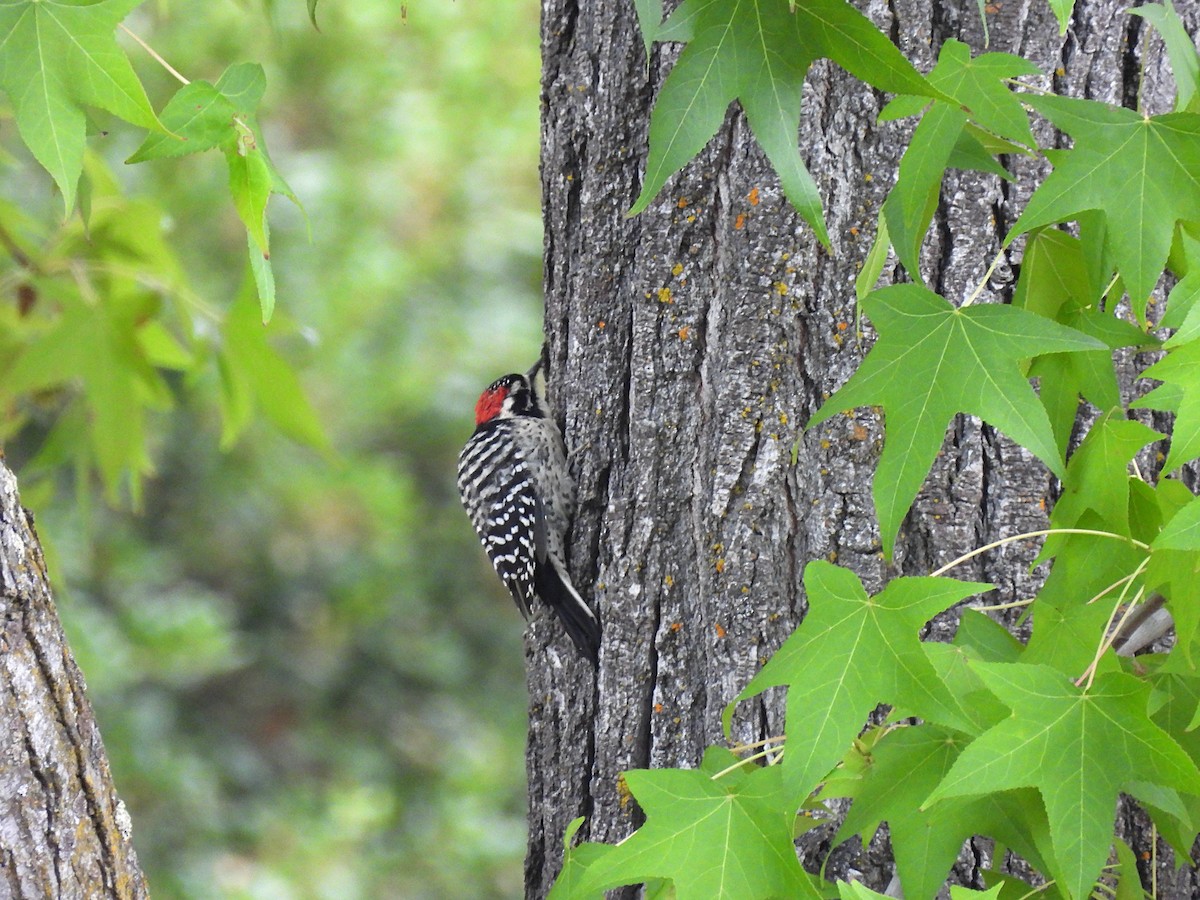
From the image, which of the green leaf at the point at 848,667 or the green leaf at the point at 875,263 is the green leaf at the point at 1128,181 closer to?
the green leaf at the point at 875,263

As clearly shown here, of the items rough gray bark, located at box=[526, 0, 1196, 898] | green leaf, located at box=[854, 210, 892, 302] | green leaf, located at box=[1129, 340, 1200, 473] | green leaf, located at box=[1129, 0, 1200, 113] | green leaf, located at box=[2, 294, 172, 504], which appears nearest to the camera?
green leaf, located at box=[1129, 340, 1200, 473]

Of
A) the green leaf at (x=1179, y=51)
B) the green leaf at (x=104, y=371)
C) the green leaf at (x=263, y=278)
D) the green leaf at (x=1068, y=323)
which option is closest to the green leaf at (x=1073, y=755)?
the green leaf at (x=1068, y=323)

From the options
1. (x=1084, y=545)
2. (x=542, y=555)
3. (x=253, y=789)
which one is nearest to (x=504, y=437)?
(x=542, y=555)

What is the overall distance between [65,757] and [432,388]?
10.7 ft

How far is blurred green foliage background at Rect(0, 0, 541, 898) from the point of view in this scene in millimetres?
3779

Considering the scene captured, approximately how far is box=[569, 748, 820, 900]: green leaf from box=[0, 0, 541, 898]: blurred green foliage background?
115 inches

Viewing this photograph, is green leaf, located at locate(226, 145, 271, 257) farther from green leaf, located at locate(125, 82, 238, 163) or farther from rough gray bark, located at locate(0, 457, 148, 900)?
rough gray bark, located at locate(0, 457, 148, 900)

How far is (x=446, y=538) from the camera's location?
Result: 14.6ft

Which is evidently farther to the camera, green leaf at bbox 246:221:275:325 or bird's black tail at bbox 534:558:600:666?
bird's black tail at bbox 534:558:600:666

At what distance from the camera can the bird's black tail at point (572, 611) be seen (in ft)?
4.60

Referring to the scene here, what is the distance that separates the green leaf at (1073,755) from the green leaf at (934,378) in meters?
0.15

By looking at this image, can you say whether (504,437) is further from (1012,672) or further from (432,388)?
(432,388)

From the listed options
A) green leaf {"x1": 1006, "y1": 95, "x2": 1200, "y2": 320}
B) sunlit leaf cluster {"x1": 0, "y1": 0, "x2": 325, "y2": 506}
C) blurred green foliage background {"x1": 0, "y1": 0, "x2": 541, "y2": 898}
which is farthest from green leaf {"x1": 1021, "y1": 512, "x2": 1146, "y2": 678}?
blurred green foliage background {"x1": 0, "y1": 0, "x2": 541, "y2": 898}

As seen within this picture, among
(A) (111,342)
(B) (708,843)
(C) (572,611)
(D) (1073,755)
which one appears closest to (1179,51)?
(D) (1073,755)
